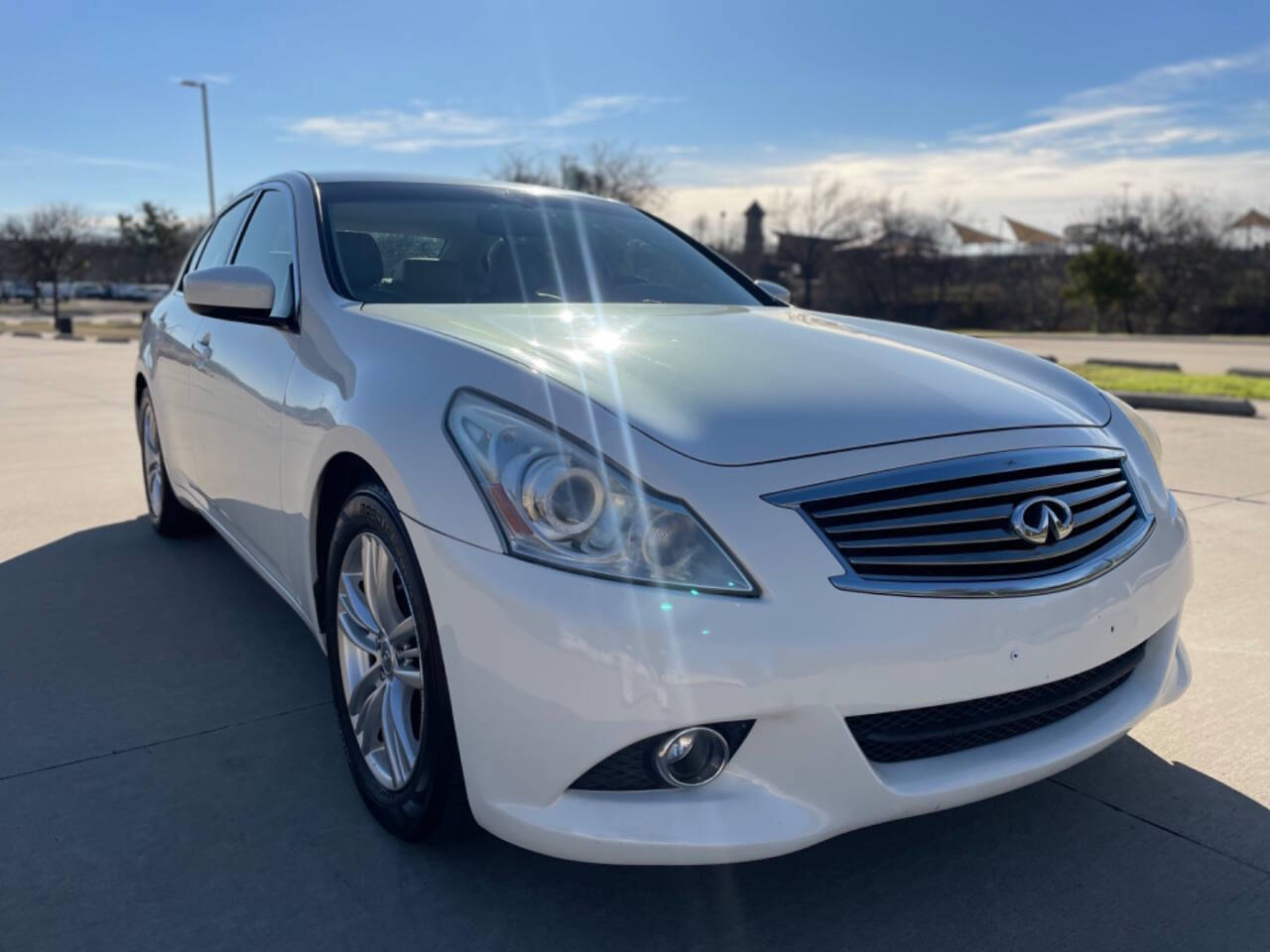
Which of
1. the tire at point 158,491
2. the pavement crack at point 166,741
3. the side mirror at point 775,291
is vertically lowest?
the pavement crack at point 166,741

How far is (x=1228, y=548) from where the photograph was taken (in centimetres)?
478

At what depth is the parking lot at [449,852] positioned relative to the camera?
210cm

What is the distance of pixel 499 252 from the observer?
11.3ft

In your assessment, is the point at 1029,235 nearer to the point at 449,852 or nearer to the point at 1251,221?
the point at 1251,221

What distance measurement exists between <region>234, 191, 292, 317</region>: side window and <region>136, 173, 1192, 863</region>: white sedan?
472mm

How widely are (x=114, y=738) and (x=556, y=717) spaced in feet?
5.53

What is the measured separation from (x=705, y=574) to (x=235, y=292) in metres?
1.84

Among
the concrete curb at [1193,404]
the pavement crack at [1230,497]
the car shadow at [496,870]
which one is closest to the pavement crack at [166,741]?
the car shadow at [496,870]

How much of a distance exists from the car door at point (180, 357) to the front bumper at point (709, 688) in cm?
→ 245

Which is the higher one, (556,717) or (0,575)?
(556,717)

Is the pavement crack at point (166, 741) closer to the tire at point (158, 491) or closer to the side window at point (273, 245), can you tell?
the side window at point (273, 245)

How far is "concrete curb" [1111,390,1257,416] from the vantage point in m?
9.32

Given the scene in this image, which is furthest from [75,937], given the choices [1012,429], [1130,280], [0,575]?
[1130,280]

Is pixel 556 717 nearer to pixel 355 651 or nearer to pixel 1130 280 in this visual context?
pixel 355 651
